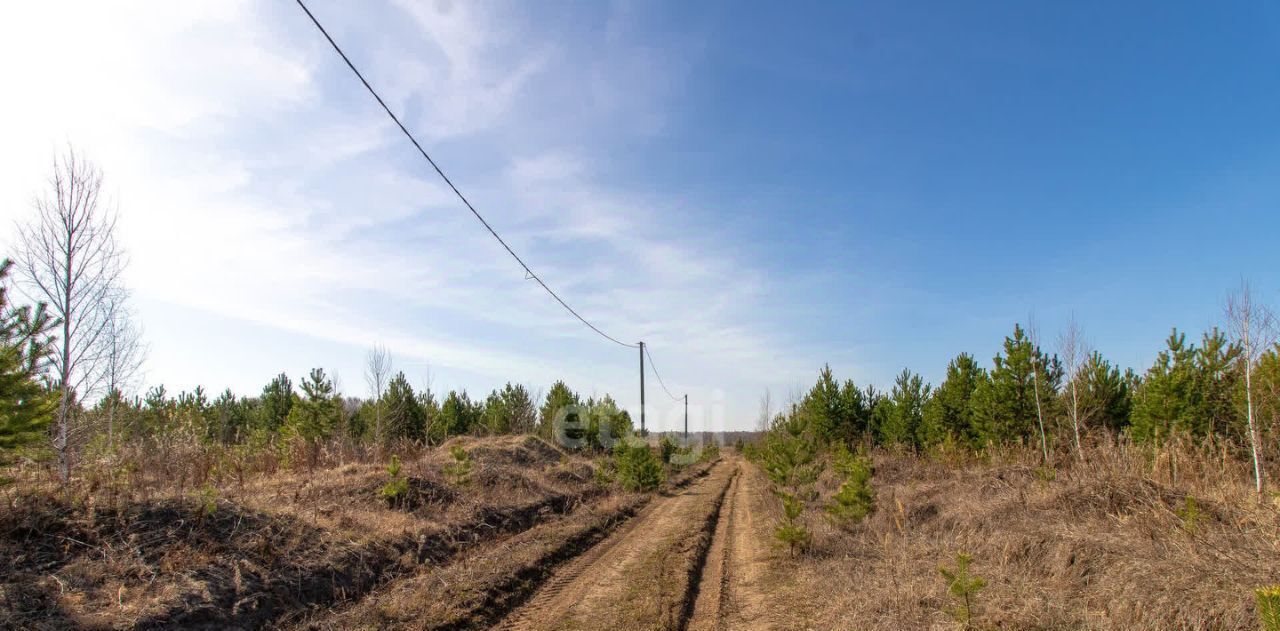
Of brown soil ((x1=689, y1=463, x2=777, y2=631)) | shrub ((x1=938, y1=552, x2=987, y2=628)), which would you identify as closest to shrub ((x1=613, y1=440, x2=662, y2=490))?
brown soil ((x1=689, y1=463, x2=777, y2=631))

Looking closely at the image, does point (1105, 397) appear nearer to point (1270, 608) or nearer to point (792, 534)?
point (792, 534)

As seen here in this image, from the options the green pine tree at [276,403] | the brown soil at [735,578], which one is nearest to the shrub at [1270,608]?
the brown soil at [735,578]

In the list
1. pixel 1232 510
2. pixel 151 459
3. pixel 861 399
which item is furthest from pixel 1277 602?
pixel 861 399

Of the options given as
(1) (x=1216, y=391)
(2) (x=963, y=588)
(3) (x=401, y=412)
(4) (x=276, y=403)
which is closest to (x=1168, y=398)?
(1) (x=1216, y=391)

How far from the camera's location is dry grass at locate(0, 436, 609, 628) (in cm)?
581

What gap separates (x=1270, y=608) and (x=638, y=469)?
62.0 feet

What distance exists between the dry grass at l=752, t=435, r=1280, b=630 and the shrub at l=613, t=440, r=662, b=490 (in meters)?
9.01

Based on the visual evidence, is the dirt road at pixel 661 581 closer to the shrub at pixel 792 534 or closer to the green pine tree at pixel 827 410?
the shrub at pixel 792 534

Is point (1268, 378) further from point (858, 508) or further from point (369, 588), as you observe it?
point (369, 588)

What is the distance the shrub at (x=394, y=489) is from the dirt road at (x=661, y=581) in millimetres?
4056

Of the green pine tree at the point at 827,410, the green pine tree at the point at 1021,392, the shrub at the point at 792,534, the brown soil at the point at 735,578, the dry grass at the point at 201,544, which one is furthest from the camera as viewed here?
the green pine tree at the point at 827,410

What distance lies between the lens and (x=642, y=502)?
18859 millimetres

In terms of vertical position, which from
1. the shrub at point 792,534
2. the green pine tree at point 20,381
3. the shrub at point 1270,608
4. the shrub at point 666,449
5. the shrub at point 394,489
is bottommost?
the shrub at point 666,449

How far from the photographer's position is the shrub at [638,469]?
68.3 feet
